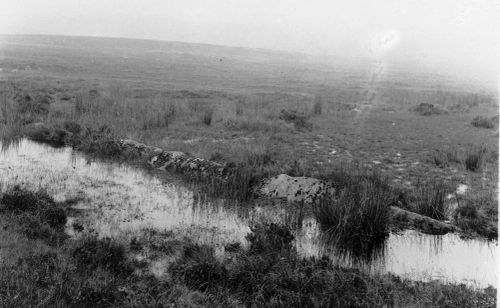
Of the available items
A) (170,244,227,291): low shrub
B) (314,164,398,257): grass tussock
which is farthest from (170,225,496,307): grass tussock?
(314,164,398,257): grass tussock

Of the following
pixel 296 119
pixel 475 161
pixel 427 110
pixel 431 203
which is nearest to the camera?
pixel 431 203

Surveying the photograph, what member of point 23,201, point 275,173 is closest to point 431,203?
point 275,173

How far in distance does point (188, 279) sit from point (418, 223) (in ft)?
14.9

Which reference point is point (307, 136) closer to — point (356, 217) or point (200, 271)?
point (356, 217)

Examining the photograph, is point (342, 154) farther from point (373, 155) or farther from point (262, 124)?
point (262, 124)

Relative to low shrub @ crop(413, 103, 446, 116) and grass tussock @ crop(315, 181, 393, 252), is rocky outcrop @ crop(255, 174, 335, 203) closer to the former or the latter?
grass tussock @ crop(315, 181, 393, 252)

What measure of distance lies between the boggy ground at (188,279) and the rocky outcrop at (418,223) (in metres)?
2.30

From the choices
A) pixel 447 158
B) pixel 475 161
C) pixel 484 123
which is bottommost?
pixel 447 158

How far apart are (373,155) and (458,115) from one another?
12.8 meters

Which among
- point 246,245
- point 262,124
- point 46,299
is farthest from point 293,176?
point 262,124

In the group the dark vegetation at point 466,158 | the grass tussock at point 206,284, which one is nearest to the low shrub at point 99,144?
the grass tussock at point 206,284

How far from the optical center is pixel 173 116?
764 inches

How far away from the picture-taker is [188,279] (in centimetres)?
583

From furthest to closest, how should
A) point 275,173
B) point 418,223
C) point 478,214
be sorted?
point 275,173
point 478,214
point 418,223
